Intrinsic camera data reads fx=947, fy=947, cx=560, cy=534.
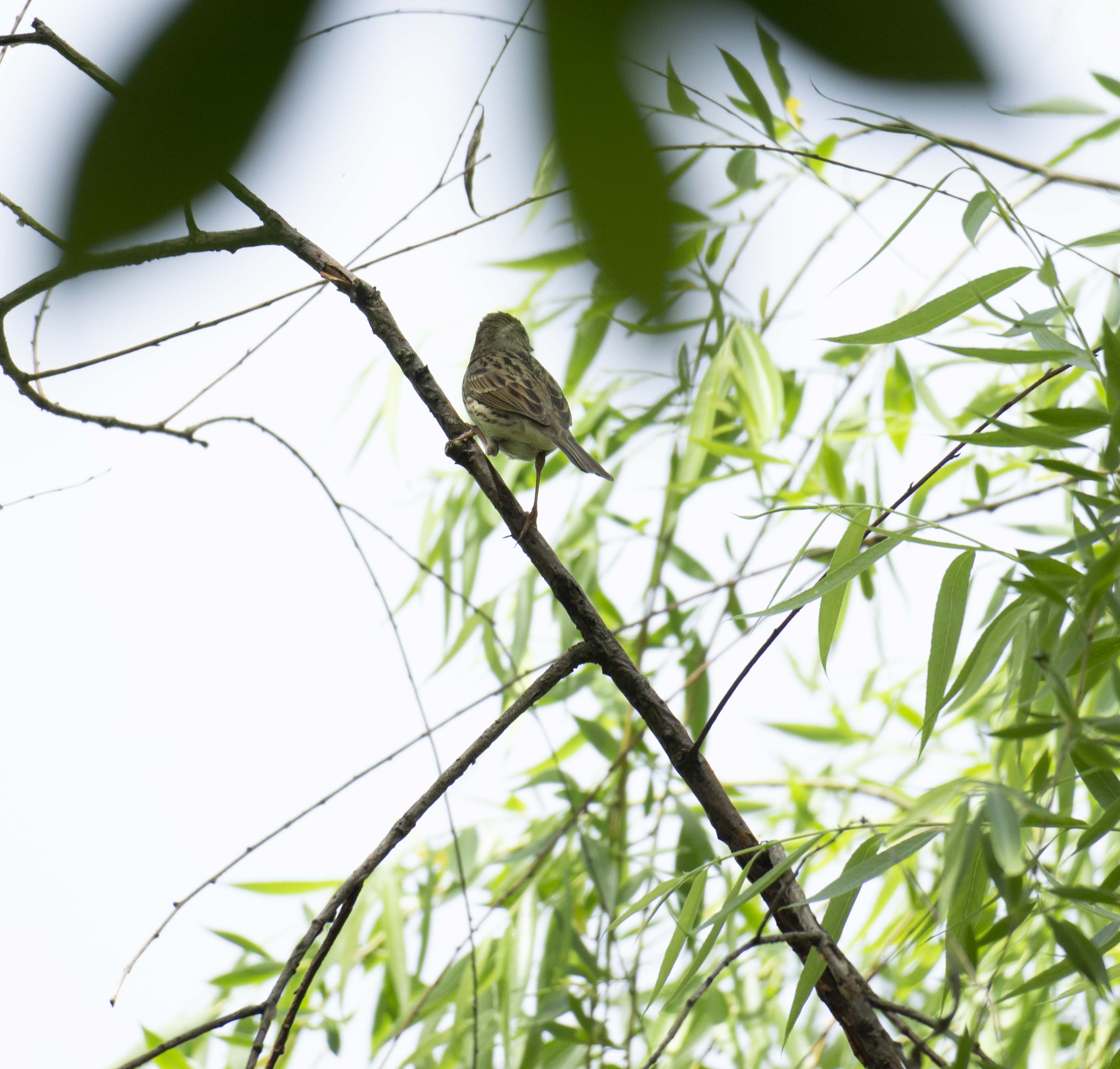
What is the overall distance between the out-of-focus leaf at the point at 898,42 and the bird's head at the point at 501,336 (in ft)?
7.62

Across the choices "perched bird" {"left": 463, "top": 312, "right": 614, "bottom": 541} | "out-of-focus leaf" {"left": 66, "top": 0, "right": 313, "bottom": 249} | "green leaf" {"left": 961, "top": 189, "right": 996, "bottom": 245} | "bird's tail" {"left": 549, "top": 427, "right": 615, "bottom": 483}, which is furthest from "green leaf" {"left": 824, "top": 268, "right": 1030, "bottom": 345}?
"bird's tail" {"left": 549, "top": 427, "right": 615, "bottom": 483}

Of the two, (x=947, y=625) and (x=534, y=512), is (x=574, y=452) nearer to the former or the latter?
(x=534, y=512)

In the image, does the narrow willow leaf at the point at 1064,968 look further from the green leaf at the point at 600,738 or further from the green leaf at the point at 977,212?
the green leaf at the point at 600,738

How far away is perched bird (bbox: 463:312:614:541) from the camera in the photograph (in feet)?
6.37

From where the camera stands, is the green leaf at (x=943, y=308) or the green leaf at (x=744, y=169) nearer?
the green leaf at (x=744, y=169)

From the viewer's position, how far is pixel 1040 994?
1.51 meters

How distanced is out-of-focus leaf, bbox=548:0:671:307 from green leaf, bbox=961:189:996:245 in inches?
24.2

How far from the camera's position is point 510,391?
208cm

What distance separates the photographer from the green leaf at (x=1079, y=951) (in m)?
0.62

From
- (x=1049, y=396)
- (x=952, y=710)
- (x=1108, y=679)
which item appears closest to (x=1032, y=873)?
(x=952, y=710)

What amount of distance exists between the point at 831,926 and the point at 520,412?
1.31 metres

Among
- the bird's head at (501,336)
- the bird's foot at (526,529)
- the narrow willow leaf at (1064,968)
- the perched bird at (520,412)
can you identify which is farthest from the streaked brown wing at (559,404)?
the narrow willow leaf at (1064,968)

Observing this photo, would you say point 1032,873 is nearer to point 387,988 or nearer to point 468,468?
point 468,468

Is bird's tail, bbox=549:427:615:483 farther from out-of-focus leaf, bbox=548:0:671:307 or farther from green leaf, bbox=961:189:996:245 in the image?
out-of-focus leaf, bbox=548:0:671:307
